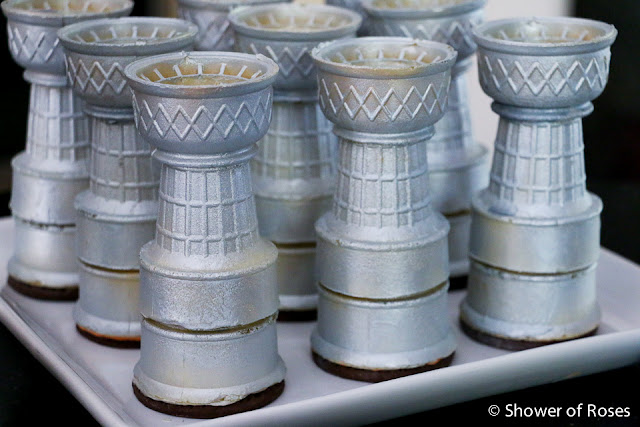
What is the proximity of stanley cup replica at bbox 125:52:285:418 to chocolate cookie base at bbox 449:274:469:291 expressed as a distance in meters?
0.27

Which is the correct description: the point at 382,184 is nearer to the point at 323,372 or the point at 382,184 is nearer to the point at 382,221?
the point at 382,221

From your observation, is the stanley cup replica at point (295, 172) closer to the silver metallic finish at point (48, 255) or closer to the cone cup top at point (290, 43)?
the cone cup top at point (290, 43)

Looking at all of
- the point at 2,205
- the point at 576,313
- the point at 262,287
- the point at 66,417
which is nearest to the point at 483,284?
the point at 576,313

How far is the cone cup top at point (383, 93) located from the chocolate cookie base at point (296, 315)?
0.69 ft

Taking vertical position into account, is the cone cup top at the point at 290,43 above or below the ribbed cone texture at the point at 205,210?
above

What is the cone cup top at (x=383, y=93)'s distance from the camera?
91 centimetres

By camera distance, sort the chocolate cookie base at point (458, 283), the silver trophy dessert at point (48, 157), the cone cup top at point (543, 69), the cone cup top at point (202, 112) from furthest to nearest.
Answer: the chocolate cookie base at point (458, 283) < the silver trophy dessert at point (48, 157) < the cone cup top at point (543, 69) < the cone cup top at point (202, 112)

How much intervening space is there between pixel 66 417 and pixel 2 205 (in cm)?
53

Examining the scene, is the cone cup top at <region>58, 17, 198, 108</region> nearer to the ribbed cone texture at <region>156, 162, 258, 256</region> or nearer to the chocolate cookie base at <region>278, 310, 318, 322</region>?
the ribbed cone texture at <region>156, 162, 258, 256</region>

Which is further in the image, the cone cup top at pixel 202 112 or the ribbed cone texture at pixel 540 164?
the ribbed cone texture at pixel 540 164

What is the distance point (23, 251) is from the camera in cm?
Answer: 115

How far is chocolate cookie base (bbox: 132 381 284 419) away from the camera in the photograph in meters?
0.92

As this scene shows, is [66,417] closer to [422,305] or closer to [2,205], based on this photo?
[422,305]

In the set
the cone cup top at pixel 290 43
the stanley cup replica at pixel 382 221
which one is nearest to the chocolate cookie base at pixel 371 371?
the stanley cup replica at pixel 382 221
